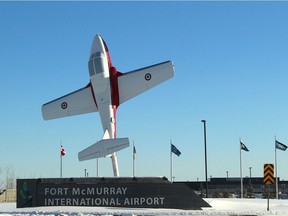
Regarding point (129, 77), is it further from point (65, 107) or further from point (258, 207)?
point (258, 207)

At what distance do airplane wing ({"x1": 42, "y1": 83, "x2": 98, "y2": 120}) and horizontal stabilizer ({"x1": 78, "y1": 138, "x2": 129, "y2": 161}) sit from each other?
3672mm

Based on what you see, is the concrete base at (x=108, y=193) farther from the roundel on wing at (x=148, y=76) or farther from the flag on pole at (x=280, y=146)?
the flag on pole at (x=280, y=146)

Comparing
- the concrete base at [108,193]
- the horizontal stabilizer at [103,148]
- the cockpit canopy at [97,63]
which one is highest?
the cockpit canopy at [97,63]

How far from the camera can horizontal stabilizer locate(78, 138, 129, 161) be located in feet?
104

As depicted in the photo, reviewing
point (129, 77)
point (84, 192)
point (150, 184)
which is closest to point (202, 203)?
point (150, 184)

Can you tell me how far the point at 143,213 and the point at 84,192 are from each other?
4.99m

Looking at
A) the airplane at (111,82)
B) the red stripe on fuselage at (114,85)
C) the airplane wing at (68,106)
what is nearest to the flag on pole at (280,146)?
the airplane at (111,82)

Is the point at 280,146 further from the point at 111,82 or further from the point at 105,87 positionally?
the point at 105,87

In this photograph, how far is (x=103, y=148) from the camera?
32.0 metres

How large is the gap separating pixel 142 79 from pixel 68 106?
4894 mm

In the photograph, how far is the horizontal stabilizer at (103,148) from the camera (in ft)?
104

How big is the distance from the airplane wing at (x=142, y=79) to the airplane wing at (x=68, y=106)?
223 centimetres

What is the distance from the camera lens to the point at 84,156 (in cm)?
3241

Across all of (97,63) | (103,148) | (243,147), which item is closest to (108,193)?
(103,148)
